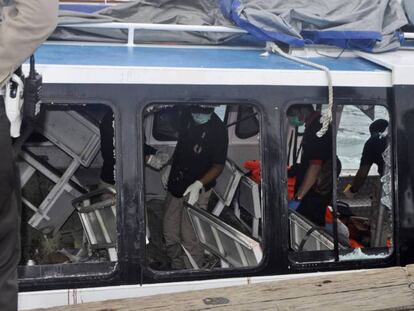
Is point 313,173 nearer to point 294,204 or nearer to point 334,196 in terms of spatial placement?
point 294,204

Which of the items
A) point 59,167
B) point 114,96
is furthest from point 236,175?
point 114,96

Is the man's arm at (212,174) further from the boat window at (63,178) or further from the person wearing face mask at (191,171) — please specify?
the boat window at (63,178)


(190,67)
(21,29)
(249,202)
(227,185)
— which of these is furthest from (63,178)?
(21,29)

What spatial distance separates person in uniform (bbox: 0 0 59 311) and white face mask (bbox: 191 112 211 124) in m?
2.62

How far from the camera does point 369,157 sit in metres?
5.55

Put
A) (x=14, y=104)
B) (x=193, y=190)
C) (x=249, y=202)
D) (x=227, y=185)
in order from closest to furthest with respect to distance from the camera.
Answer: (x=14, y=104)
(x=193, y=190)
(x=249, y=202)
(x=227, y=185)

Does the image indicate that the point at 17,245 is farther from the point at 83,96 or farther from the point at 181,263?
the point at 181,263

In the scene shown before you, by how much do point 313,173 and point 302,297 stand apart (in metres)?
2.05

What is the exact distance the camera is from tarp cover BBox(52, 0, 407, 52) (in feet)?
13.5

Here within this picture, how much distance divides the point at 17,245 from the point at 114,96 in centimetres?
110

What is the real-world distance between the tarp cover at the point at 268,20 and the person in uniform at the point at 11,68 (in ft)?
4.97

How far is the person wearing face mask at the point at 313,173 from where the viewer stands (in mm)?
5199

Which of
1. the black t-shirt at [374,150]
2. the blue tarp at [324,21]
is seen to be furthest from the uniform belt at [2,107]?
the black t-shirt at [374,150]

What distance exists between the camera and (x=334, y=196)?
152 inches
